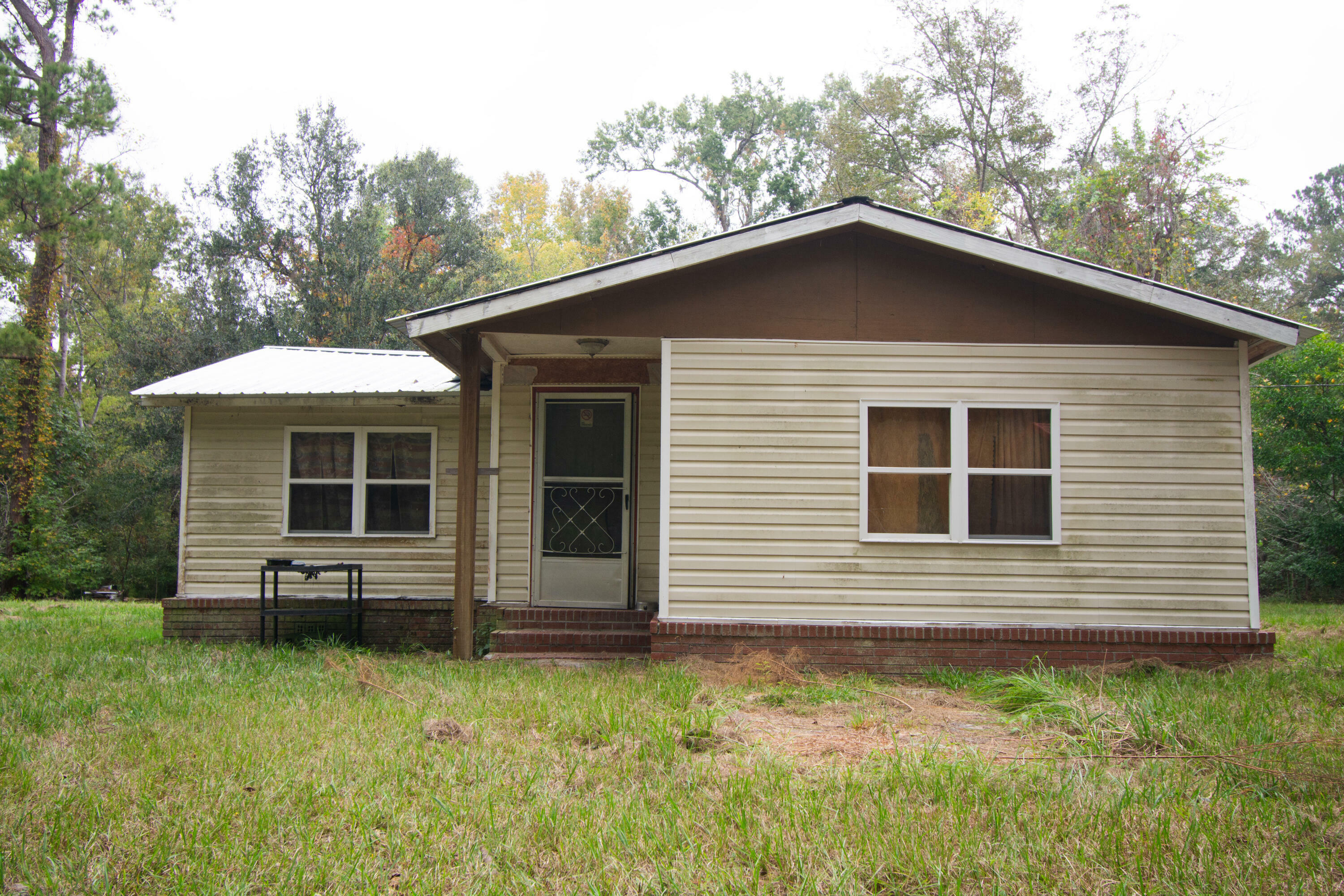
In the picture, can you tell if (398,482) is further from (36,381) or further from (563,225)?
(563,225)

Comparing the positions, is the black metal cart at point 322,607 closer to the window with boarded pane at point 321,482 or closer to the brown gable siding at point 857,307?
the window with boarded pane at point 321,482

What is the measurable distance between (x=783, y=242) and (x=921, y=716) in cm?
424

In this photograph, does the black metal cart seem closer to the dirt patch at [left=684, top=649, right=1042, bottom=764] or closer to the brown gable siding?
the brown gable siding

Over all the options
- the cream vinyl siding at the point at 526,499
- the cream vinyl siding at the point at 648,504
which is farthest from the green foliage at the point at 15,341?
the cream vinyl siding at the point at 648,504

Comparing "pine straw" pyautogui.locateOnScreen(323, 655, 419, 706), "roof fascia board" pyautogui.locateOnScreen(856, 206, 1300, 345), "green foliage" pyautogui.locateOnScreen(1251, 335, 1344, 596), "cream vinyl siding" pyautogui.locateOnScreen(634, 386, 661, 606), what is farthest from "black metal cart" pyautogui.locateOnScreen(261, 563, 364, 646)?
"green foliage" pyautogui.locateOnScreen(1251, 335, 1344, 596)

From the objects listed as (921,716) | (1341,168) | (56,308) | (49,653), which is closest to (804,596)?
(921,716)

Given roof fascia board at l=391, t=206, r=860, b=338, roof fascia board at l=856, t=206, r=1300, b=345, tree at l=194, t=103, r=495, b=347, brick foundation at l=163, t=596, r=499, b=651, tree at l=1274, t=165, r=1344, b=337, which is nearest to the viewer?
roof fascia board at l=856, t=206, r=1300, b=345

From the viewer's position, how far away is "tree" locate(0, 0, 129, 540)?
1605 cm

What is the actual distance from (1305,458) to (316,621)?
59.7 feet

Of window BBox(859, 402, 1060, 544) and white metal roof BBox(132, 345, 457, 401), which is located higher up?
white metal roof BBox(132, 345, 457, 401)

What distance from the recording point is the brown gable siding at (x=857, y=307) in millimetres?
8234

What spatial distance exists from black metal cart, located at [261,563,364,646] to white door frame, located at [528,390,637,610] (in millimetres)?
2101

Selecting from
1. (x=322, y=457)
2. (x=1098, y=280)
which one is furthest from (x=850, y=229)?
(x=322, y=457)

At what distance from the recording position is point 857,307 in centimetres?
830
